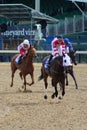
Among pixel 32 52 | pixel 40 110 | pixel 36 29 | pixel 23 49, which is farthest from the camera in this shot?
pixel 36 29

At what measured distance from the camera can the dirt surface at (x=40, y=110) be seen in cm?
1116

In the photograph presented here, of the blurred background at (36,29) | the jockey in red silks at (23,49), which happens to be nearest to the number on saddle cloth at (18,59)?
the jockey in red silks at (23,49)

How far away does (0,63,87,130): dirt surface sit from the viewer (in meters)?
11.2

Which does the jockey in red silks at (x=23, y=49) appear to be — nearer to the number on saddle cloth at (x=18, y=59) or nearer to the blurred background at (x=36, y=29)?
the number on saddle cloth at (x=18, y=59)

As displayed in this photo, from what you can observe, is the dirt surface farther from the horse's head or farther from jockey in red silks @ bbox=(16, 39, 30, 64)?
the horse's head

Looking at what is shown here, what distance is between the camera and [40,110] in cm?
1394

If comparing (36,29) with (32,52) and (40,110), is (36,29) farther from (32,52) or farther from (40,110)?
(40,110)

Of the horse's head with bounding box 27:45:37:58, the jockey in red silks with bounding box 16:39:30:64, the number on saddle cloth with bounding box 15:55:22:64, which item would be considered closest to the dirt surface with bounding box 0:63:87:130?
the number on saddle cloth with bounding box 15:55:22:64

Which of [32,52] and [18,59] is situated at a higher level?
[32,52]

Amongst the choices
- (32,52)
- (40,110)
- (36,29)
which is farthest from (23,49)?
(36,29)

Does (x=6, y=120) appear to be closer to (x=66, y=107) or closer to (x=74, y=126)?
(x=74, y=126)

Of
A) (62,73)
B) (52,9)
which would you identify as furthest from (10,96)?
(52,9)

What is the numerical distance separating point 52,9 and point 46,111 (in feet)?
155

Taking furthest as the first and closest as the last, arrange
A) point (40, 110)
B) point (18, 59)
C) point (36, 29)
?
1. point (36, 29)
2. point (18, 59)
3. point (40, 110)
